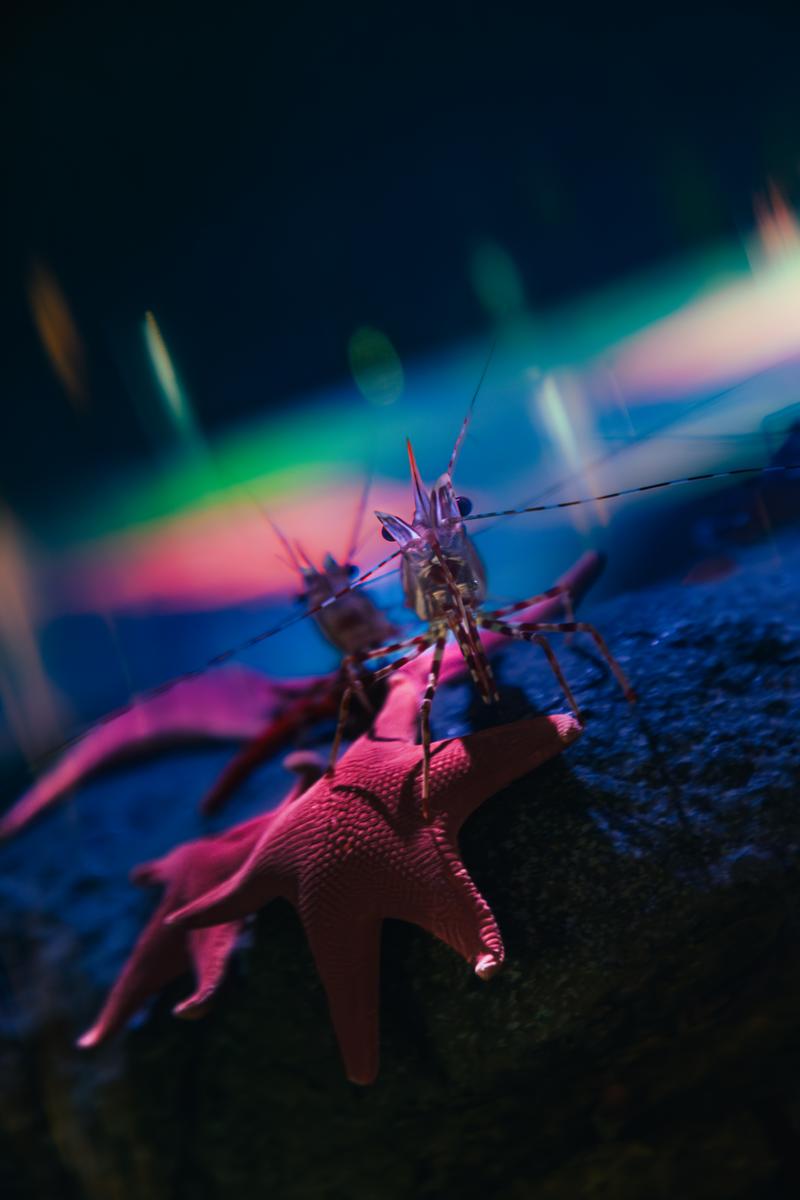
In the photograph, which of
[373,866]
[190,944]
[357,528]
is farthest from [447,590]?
[190,944]

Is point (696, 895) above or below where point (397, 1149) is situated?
above

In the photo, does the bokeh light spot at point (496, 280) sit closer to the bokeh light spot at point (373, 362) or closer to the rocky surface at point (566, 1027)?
the bokeh light spot at point (373, 362)

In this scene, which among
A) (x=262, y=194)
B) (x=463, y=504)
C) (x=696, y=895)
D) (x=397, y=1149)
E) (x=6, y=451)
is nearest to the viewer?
(x=696, y=895)

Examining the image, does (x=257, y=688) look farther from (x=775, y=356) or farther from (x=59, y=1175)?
(x=775, y=356)

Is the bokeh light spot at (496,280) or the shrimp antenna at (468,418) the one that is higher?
the bokeh light spot at (496,280)

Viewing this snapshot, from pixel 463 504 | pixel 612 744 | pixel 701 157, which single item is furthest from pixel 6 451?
pixel 701 157

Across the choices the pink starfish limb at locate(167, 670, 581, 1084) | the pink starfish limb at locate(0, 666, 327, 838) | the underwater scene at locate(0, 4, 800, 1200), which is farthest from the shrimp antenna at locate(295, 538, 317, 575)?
the pink starfish limb at locate(167, 670, 581, 1084)

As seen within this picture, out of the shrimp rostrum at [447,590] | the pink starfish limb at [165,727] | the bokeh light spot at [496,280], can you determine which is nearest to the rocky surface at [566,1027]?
the shrimp rostrum at [447,590]
